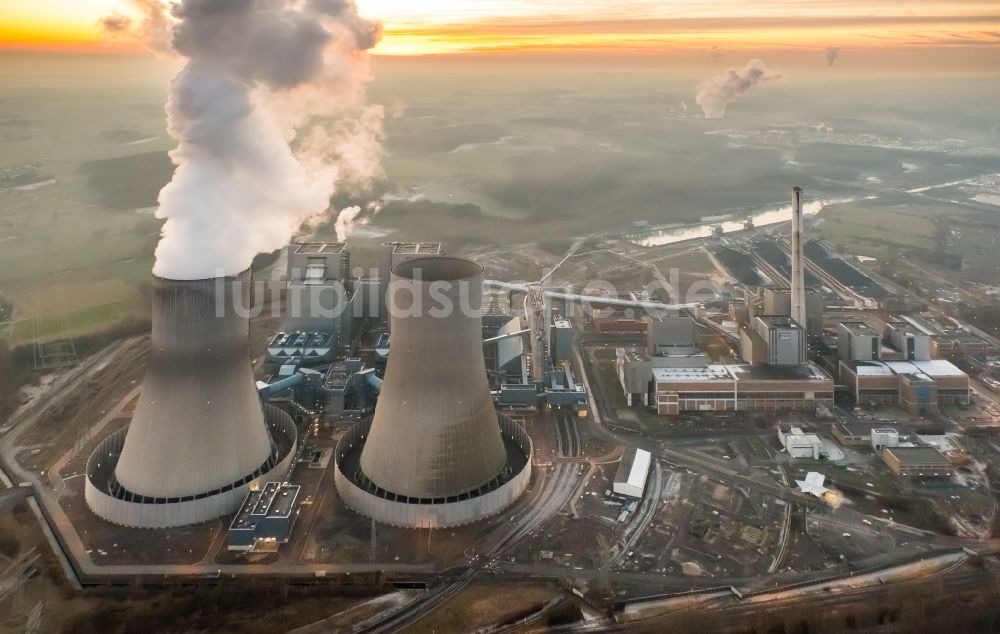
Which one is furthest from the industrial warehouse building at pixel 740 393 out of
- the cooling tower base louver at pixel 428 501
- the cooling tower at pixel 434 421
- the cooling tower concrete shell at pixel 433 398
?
the cooling tower concrete shell at pixel 433 398

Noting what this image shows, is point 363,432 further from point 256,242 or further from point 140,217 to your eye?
point 140,217

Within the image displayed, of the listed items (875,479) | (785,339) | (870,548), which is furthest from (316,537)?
(785,339)

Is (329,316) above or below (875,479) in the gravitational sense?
above

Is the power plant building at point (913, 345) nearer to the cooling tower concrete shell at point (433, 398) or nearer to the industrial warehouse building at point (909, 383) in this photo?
the industrial warehouse building at point (909, 383)

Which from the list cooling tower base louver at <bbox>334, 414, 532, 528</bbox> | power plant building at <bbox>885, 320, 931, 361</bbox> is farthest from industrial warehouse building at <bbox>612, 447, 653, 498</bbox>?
power plant building at <bbox>885, 320, 931, 361</bbox>

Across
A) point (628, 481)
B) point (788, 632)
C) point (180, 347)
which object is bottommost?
point (788, 632)

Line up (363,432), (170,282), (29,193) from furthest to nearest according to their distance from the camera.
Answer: (29,193) → (363,432) → (170,282)

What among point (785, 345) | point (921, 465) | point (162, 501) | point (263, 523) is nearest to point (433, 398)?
point (263, 523)
